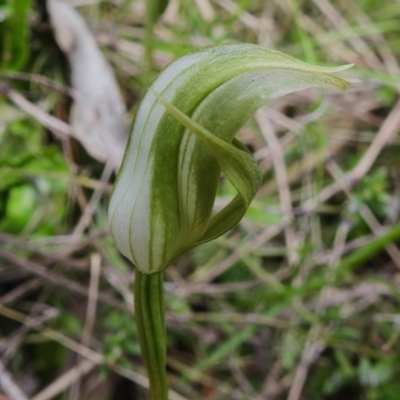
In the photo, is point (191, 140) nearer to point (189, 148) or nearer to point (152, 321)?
point (189, 148)

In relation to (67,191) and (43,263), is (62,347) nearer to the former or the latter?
(43,263)

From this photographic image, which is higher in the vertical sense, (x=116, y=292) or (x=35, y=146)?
(x=35, y=146)

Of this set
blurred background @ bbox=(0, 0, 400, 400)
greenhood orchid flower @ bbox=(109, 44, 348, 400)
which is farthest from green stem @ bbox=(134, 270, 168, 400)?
blurred background @ bbox=(0, 0, 400, 400)

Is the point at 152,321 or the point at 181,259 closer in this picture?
the point at 152,321

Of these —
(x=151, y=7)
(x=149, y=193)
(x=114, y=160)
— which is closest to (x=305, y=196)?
(x=114, y=160)

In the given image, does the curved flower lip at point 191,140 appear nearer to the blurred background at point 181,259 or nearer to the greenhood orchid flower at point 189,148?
the greenhood orchid flower at point 189,148

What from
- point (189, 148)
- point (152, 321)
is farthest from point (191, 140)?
point (152, 321)
